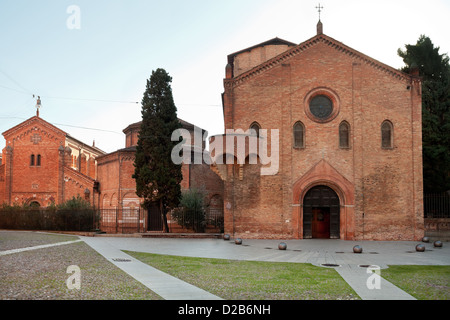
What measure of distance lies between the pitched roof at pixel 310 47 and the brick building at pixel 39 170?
60.8 ft

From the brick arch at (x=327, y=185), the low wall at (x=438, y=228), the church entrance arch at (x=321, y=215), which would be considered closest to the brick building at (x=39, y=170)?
the brick arch at (x=327, y=185)

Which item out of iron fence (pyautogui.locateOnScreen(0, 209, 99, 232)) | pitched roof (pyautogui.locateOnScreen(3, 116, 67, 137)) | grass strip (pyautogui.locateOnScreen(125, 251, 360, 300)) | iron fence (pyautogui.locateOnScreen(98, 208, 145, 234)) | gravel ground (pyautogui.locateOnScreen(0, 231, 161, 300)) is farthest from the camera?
pitched roof (pyautogui.locateOnScreen(3, 116, 67, 137))

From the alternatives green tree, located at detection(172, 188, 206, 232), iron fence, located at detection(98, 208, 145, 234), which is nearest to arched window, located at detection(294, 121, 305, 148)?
green tree, located at detection(172, 188, 206, 232)

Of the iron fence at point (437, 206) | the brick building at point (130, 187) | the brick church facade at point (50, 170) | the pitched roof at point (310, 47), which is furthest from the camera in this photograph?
the brick church facade at point (50, 170)

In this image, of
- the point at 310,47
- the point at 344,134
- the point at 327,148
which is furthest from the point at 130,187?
the point at 310,47

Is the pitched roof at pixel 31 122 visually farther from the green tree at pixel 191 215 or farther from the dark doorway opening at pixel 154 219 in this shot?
the green tree at pixel 191 215

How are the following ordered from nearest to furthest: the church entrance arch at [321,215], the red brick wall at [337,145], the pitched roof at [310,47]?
the red brick wall at [337,145]
the church entrance arch at [321,215]
the pitched roof at [310,47]

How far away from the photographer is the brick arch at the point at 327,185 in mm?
21250

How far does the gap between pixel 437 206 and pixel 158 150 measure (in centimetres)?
1699

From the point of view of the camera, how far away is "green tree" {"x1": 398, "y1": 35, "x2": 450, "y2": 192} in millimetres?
25719

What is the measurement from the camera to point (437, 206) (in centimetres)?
2292

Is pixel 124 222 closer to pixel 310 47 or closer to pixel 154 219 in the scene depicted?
pixel 154 219

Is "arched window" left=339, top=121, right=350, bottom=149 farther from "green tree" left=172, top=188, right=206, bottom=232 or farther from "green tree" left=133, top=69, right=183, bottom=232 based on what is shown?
"green tree" left=133, top=69, right=183, bottom=232

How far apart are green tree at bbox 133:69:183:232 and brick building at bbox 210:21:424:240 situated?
12.9 ft
